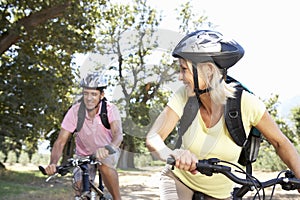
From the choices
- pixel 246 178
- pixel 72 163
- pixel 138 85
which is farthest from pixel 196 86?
pixel 138 85

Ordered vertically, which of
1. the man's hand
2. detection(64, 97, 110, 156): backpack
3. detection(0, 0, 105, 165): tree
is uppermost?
detection(0, 0, 105, 165): tree

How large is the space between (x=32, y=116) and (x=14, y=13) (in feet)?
11.0

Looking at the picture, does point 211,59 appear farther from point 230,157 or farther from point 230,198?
point 230,198

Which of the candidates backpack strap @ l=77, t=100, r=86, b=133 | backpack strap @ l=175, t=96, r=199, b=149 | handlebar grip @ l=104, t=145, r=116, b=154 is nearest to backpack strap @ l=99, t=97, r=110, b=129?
backpack strap @ l=77, t=100, r=86, b=133

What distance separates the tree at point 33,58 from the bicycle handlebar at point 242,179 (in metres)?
12.2

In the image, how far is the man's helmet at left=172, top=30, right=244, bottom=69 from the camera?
2.30m

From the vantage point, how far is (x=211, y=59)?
7.68 feet

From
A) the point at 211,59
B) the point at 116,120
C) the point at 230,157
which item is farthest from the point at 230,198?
the point at 116,120

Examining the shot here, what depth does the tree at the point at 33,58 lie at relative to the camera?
1448cm

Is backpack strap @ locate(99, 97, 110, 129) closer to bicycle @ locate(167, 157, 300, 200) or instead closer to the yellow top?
the yellow top

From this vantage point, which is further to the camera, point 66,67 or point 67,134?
point 66,67

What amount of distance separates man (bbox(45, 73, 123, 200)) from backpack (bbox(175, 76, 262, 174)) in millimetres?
1515

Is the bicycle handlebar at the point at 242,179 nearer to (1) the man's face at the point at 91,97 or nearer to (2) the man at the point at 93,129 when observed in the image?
(2) the man at the point at 93,129

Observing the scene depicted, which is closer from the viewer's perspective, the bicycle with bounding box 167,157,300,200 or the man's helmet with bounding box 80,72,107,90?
the bicycle with bounding box 167,157,300,200
